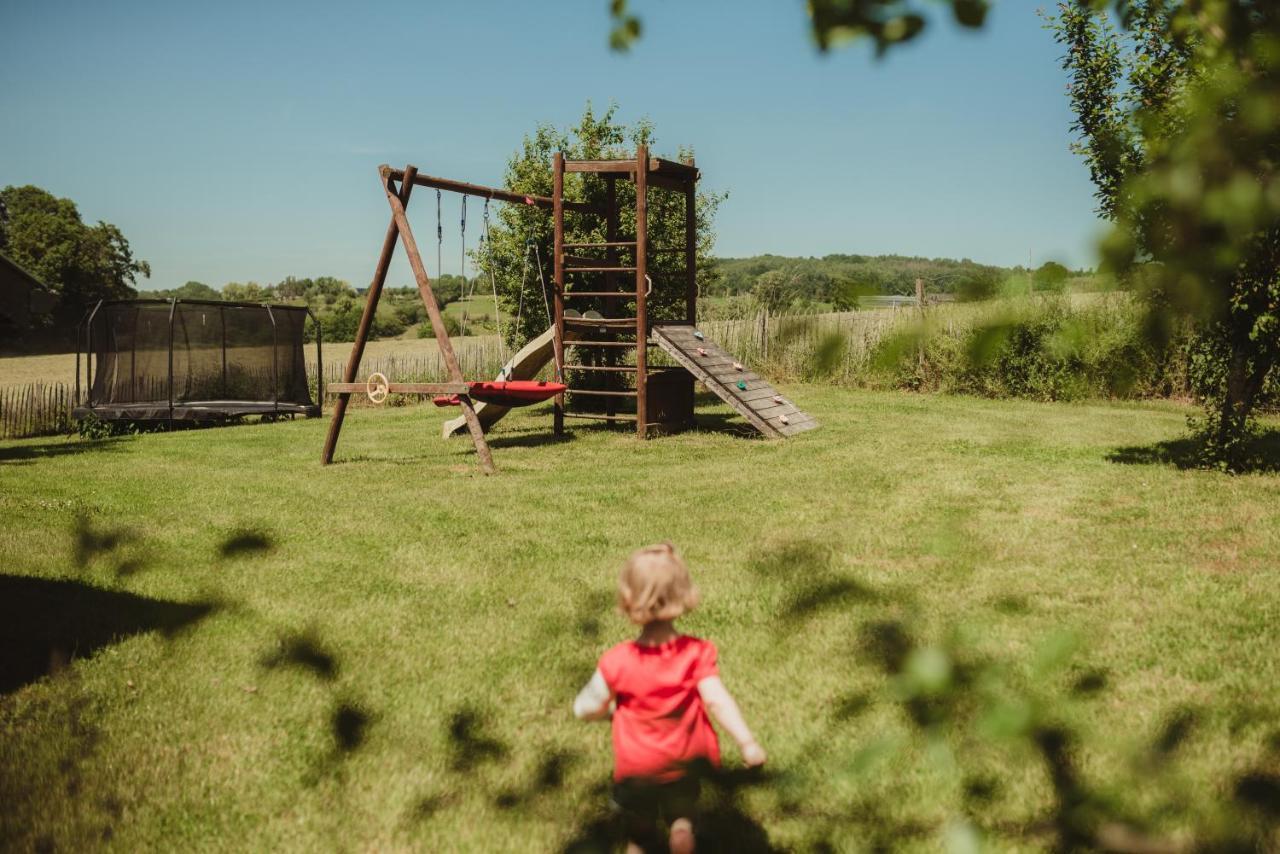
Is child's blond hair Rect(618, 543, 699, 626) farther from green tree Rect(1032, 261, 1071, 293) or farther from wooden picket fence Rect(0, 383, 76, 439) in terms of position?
wooden picket fence Rect(0, 383, 76, 439)

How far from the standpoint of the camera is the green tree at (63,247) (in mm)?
55688

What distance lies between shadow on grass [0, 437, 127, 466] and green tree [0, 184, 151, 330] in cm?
4730

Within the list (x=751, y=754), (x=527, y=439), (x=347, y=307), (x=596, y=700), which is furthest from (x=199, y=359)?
(x=347, y=307)

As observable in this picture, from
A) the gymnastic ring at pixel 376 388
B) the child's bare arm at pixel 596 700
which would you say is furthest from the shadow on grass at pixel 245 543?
the child's bare arm at pixel 596 700

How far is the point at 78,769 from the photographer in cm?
351

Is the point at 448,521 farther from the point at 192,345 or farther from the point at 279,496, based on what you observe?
the point at 192,345

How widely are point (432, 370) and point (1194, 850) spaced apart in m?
22.2

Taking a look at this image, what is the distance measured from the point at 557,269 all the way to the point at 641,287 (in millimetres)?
1327

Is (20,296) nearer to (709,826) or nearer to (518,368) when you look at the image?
(709,826)

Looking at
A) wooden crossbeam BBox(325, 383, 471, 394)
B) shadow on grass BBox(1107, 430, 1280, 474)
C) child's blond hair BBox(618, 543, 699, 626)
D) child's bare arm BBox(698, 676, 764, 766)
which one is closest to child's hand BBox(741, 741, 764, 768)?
child's bare arm BBox(698, 676, 764, 766)

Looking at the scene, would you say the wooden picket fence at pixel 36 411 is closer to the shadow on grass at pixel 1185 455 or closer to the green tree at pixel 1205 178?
the shadow on grass at pixel 1185 455

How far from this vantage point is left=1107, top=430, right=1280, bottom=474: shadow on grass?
912cm

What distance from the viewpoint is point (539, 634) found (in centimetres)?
478

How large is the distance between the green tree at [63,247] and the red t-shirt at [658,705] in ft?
203
